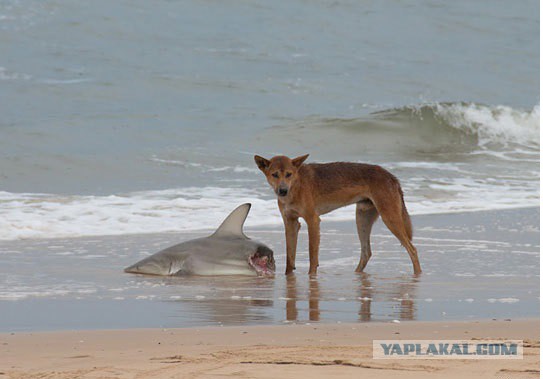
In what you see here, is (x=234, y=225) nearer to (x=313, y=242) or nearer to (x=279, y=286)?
(x=313, y=242)

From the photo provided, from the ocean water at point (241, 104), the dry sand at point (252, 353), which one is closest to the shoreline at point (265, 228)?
the ocean water at point (241, 104)

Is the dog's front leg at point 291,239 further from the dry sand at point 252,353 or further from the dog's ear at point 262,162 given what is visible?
the dry sand at point 252,353

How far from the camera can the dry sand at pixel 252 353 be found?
4.88 m

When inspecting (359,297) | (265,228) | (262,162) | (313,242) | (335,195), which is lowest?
(359,297)

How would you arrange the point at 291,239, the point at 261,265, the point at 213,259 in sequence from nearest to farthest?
the point at 213,259
the point at 261,265
the point at 291,239

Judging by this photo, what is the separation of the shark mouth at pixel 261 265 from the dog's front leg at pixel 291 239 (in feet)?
0.52

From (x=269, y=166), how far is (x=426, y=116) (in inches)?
688

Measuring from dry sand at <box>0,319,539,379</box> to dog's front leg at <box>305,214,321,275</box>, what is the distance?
2.57 m

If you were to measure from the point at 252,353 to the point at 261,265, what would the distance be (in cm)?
360

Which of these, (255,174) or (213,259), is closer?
(213,259)

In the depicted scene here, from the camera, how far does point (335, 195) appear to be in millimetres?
9344

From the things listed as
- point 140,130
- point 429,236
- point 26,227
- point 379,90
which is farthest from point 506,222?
point 379,90

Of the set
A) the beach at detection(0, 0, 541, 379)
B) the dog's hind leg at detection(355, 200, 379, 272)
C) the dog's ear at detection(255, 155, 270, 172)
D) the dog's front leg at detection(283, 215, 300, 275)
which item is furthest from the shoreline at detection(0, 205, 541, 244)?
the dog's ear at detection(255, 155, 270, 172)

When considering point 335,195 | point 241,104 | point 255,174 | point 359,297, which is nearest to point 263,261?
point 335,195
